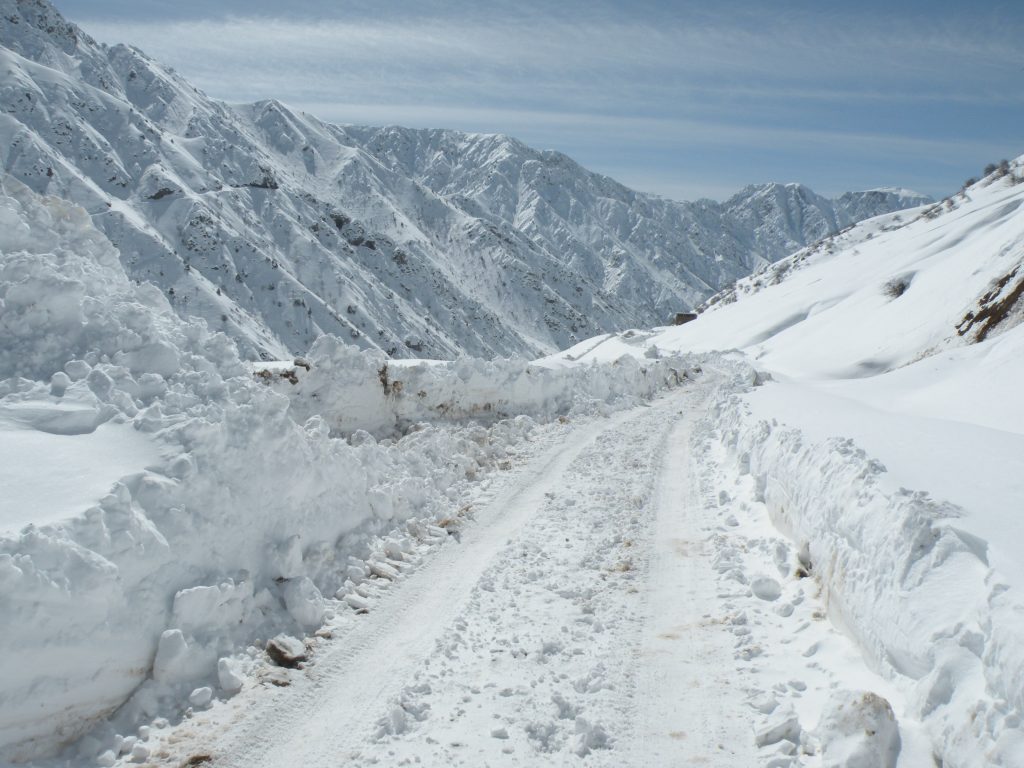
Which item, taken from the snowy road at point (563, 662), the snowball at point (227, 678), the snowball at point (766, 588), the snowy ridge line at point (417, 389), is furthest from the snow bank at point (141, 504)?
the snowy ridge line at point (417, 389)

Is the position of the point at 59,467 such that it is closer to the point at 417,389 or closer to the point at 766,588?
the point at 766,588

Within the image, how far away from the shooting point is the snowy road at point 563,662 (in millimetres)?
5852

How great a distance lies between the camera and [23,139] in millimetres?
160875

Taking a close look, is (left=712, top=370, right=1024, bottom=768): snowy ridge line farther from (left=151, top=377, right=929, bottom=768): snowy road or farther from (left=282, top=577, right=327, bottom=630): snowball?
(left=282, top=577, right=327, bottom=630): snowball

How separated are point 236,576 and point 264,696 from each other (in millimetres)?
1472

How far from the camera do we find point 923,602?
579 centimetres

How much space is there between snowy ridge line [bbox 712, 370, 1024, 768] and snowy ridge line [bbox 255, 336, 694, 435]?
10.4 meters

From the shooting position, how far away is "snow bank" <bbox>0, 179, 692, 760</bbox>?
5.76 m

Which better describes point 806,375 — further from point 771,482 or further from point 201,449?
point 201,449

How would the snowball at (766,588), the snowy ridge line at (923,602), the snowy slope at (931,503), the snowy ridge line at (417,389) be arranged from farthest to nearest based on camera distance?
the snowy ridge line at (417,389) < the snowball at (766,588) < the snowy slope at (931,503) < the snowy ridge line at (923,602)

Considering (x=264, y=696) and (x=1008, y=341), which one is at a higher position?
(x=1008, y=341)

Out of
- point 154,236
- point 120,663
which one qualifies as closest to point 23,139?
point 154,236

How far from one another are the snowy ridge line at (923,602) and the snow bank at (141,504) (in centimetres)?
547

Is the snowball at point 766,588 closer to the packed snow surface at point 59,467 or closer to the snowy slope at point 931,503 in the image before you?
the snowy slope at point 931,503
